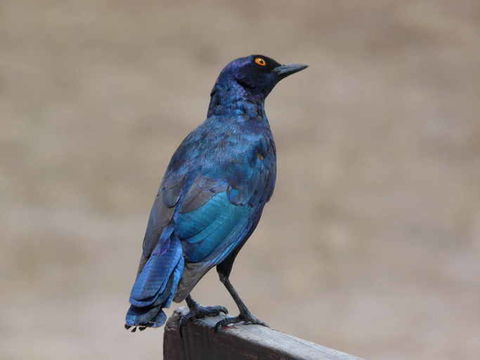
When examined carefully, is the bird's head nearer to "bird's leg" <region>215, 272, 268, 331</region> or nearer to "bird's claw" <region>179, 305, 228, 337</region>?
"bird's leg" <region>215, 272, 268, 331</region>

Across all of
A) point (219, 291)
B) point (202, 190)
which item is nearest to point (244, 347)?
point (202, 190)

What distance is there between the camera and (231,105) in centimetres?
185

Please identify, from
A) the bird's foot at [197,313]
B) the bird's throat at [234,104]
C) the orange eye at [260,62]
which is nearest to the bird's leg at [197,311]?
the bird's foot at [197,313]

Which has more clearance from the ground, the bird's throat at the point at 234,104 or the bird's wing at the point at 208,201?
the bird's throat at the point at 234,104

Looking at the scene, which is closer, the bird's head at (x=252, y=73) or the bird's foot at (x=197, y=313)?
the bird's foot at (x=197, y=313)

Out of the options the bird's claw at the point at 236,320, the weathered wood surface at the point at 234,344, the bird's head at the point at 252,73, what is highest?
the bird's head at the point at 252,73

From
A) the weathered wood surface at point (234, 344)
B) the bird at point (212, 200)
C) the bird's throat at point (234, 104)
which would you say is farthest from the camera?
the bird's throat at point (234, 104)

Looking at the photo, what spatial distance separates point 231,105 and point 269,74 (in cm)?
14

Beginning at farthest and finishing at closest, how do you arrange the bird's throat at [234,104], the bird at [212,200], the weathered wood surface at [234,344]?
the bird's throat at [234,104] < the bird at [212,200] < the weathered wood surface at [234,344]

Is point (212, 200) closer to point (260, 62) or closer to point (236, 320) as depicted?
point (236, 320)

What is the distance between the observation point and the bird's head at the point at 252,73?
6.25ft

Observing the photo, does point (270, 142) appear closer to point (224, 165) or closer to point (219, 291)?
point (224, 165)

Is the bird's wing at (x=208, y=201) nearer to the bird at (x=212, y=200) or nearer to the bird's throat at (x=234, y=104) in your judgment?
the bird at (x=212, y=200)

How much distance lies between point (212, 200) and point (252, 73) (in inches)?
17.6
